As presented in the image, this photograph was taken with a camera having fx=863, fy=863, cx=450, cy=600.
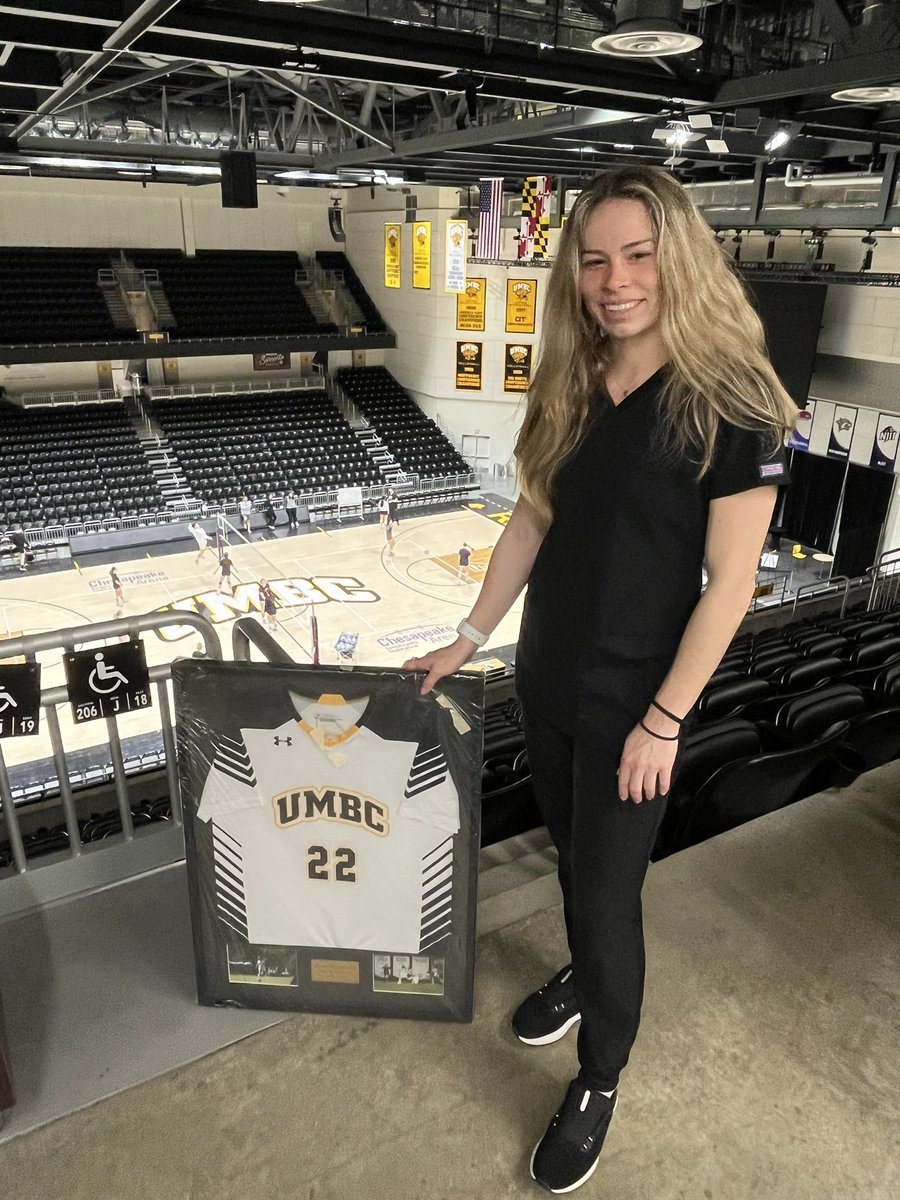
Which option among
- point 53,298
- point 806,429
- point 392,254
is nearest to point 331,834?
point 806,429

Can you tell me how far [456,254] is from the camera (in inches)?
800

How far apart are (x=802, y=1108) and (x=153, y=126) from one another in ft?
63.0

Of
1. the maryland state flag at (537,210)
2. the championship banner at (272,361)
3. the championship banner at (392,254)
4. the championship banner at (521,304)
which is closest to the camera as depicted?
the maryland state flag at (537,210)

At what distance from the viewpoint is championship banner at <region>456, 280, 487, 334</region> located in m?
21.5

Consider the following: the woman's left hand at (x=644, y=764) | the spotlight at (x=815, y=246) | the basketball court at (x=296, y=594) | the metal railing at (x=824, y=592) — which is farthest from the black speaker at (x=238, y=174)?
the woman's left hand at (x=644, y=764)

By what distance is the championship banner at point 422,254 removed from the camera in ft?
70.9

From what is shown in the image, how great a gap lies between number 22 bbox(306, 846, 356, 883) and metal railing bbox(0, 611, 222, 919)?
2.33 ft

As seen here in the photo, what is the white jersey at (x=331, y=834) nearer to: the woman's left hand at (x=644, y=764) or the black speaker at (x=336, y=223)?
the woman's left hand at (x=644, y=764)

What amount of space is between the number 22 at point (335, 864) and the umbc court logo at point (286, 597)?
1153 centimetres

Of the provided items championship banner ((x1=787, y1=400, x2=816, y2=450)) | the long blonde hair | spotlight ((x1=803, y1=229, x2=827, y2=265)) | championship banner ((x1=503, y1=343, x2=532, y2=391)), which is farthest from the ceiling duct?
championship banner ((x1=503, y1=343, x2=532, y2=391))

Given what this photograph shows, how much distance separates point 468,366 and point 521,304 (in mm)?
2069

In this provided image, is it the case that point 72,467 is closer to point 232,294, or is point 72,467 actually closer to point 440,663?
point 232,294

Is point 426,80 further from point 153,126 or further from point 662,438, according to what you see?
point 153,126

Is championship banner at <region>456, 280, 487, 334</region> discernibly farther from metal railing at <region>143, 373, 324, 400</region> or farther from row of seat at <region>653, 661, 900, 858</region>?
row of seat at <region>653, 661, 900, 858</region>
